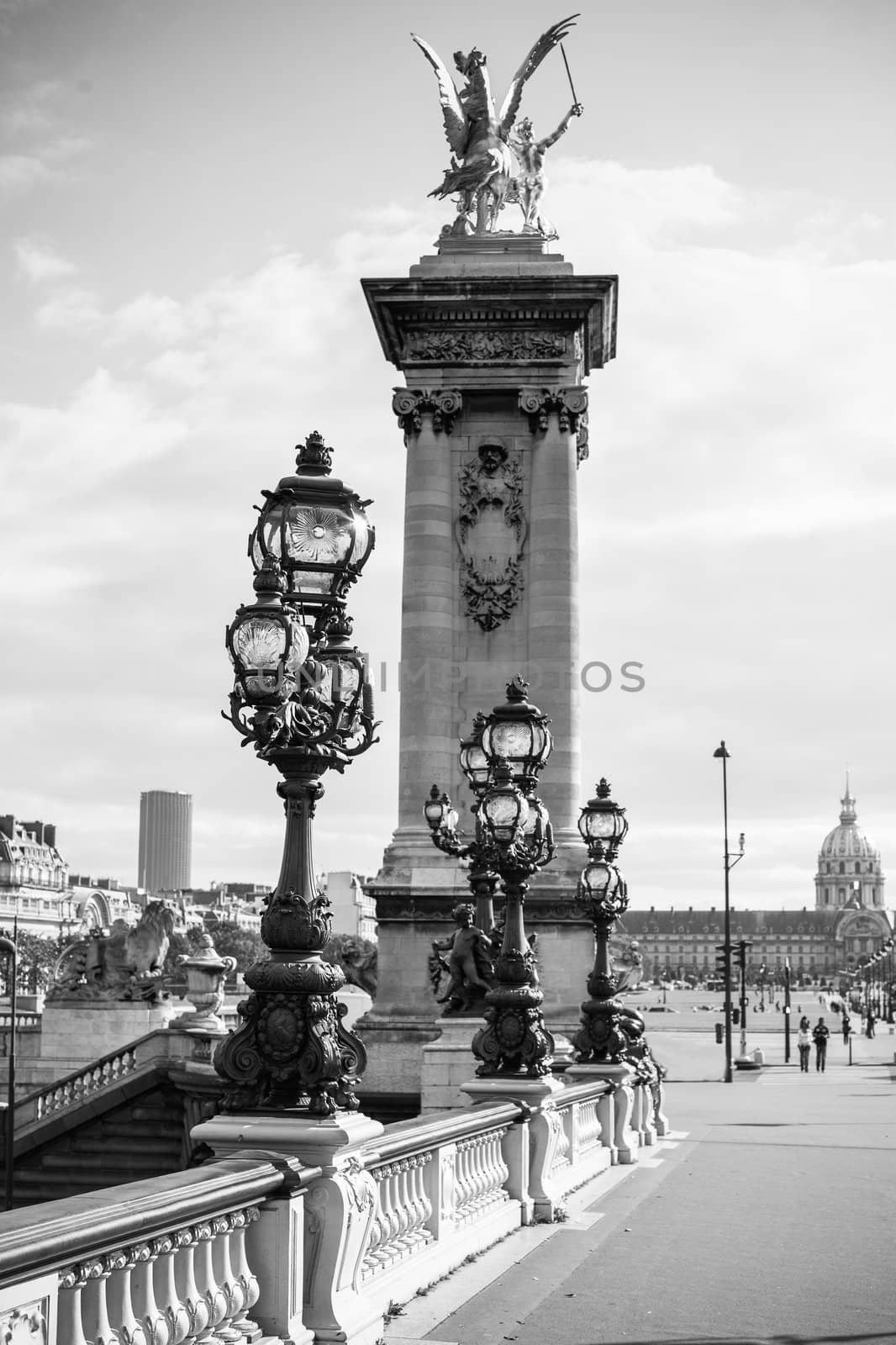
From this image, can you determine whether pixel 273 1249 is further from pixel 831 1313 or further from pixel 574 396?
pixel 574 396

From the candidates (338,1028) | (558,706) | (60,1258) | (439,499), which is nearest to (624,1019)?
(558,706)

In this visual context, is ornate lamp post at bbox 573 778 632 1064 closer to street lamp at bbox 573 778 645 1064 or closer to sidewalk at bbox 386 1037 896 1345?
street lamp at bbox 573 778 645 1064

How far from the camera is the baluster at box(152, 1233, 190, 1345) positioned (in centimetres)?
822

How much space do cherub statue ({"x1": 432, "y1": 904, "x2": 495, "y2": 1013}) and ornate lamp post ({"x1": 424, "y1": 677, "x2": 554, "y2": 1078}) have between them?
2.11m

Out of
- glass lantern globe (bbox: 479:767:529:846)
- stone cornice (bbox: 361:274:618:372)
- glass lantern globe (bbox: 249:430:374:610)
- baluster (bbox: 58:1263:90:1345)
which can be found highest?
stone cornice (bbox: 361:274:618:372)

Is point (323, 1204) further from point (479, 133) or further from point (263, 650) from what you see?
point (479, 133)

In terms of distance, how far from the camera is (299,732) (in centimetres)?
1099

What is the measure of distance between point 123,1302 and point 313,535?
552 centimetres

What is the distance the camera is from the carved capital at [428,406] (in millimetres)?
35281

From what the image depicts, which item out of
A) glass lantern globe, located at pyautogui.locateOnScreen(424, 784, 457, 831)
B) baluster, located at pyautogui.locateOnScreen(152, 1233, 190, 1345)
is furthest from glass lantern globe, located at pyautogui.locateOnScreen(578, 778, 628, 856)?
baluster, located at pyautogui.locateOnScreen(152, 1233, 190, 1345)

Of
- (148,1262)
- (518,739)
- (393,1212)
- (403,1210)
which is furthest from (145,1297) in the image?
(518,739)

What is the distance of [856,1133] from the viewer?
30219 millimetres

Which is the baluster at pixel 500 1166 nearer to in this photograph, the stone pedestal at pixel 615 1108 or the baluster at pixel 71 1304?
the stone pedestal at pixel 615 1108

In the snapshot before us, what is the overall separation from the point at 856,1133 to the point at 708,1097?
478 inches
